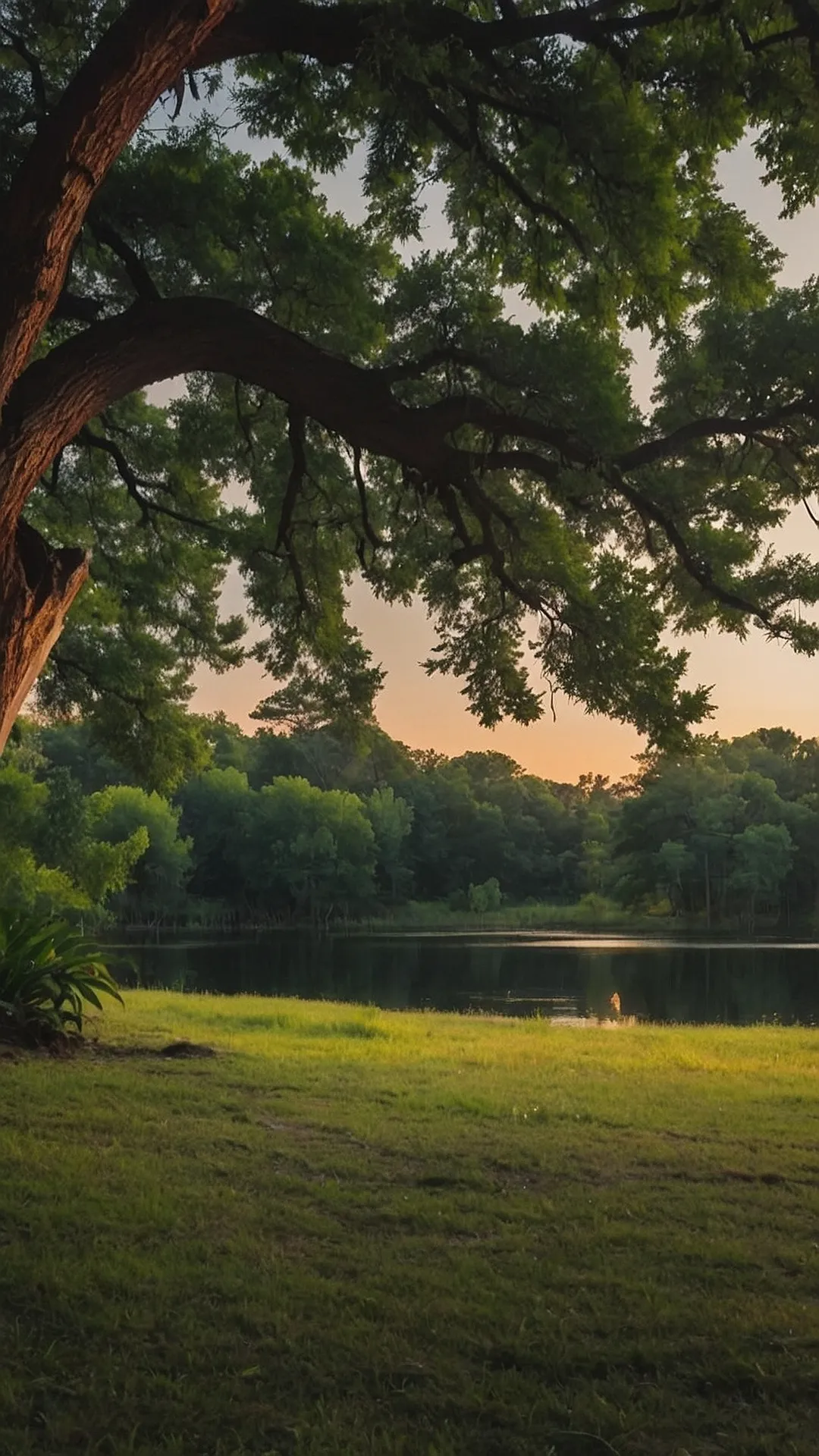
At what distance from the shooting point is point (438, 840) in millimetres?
91500

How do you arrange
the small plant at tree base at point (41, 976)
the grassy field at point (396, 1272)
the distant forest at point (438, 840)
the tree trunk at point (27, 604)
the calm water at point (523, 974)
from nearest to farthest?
the grassy field at point (396, 1272), the tree trunk at point (27, 604), the small plant at tree base at point (41, 976), the calm water at point (523, 974), the distant forest at point (438, 840)

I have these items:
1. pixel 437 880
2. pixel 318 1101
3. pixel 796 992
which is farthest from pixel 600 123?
pixel 437 880

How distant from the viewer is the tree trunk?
14.0 ft

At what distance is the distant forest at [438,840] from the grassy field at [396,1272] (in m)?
48.9

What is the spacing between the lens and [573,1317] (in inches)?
130

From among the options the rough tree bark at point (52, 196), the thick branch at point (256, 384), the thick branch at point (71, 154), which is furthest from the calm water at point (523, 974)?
the thick branch at point (71, 154)

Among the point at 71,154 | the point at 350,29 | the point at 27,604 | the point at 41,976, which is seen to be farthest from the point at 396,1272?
the point at 41,976

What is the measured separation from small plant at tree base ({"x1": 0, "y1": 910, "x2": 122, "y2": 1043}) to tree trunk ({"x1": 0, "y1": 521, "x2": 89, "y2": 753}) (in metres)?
4.38

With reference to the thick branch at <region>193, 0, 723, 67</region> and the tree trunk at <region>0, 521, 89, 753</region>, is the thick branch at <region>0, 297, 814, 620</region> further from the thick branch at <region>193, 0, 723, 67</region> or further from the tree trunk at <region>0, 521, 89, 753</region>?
the thick branch at <region>193, 0, 723, 67</region>

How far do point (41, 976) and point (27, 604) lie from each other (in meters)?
5.09

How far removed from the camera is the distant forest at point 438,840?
73.5 meters

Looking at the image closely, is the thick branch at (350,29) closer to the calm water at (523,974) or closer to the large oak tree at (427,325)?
the large oak tree at (427,325)

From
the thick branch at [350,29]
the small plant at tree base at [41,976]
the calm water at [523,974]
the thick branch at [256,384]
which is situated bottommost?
the calm water at [523,974]

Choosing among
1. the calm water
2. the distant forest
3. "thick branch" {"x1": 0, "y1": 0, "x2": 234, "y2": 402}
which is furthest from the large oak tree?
the distant forest
